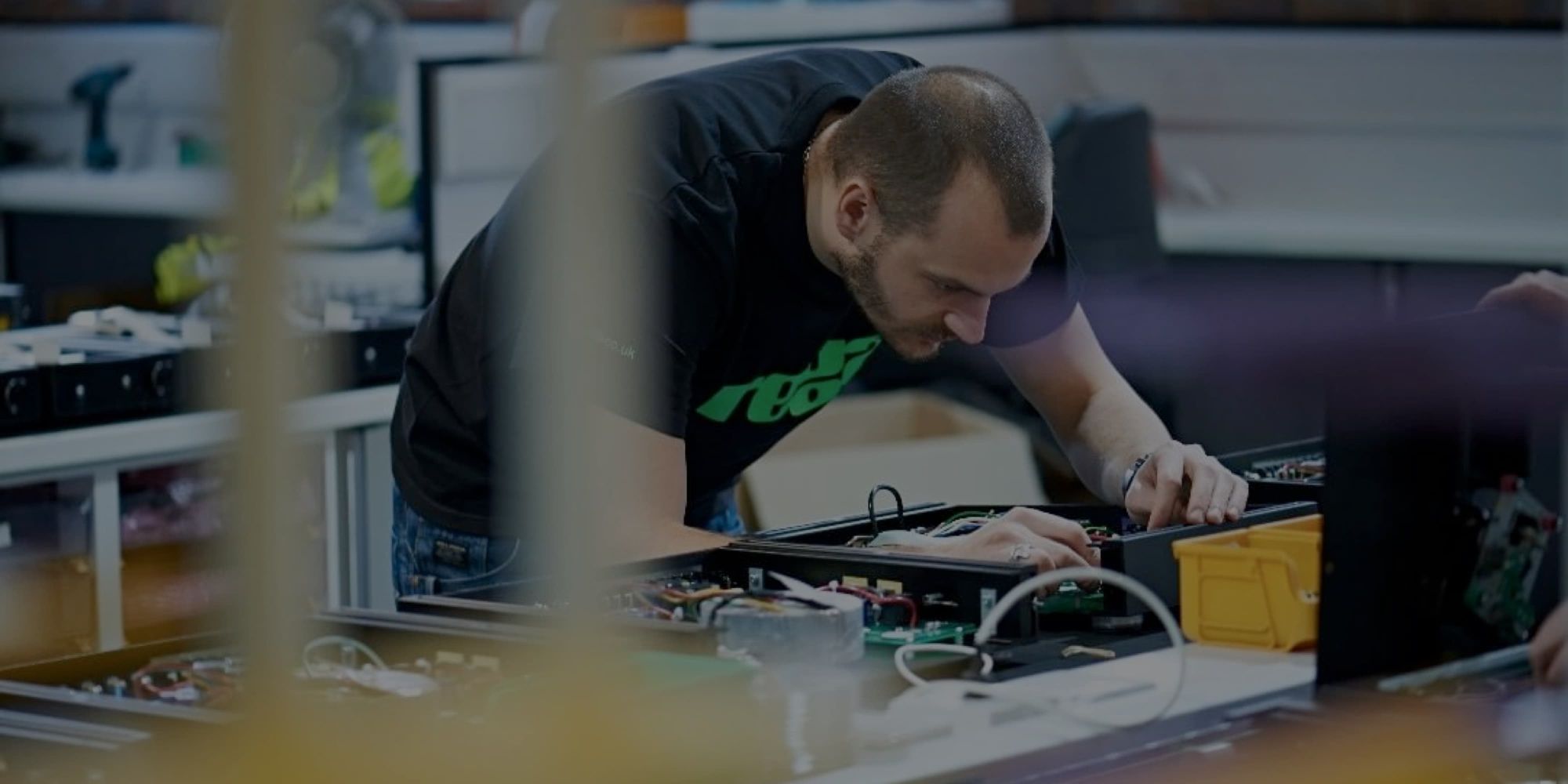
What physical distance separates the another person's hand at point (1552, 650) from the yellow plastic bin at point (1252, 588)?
18 centimetres

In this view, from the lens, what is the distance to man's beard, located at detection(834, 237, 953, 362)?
218 centimetres

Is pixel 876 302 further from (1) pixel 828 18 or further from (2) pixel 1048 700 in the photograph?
(1) pixel 828 18

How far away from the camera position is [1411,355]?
1.72 meters

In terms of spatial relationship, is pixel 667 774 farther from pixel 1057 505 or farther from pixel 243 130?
pixel 1057 505

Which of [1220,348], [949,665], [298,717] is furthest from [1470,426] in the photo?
[1220,348]

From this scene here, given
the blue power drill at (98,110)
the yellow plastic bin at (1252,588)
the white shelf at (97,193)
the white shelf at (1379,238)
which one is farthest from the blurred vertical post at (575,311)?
the blue power drill at (98,110)

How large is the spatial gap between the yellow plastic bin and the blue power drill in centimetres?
493

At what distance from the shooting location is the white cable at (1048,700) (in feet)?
5.37

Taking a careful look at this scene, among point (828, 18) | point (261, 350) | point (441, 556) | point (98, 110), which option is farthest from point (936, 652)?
point (98, 110)

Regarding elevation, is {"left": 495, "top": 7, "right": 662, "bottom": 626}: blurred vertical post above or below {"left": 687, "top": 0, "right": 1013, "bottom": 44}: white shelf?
below

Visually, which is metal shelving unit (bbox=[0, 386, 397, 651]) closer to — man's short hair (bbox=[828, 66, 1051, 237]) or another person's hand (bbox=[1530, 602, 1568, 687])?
man's short hair (bbox=[828, 66, 1051, 237])

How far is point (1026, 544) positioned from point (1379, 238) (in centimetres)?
341

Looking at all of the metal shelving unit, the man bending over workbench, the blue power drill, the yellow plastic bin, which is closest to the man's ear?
the man bending over workbench

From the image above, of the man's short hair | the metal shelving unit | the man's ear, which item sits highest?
the man's short hair
